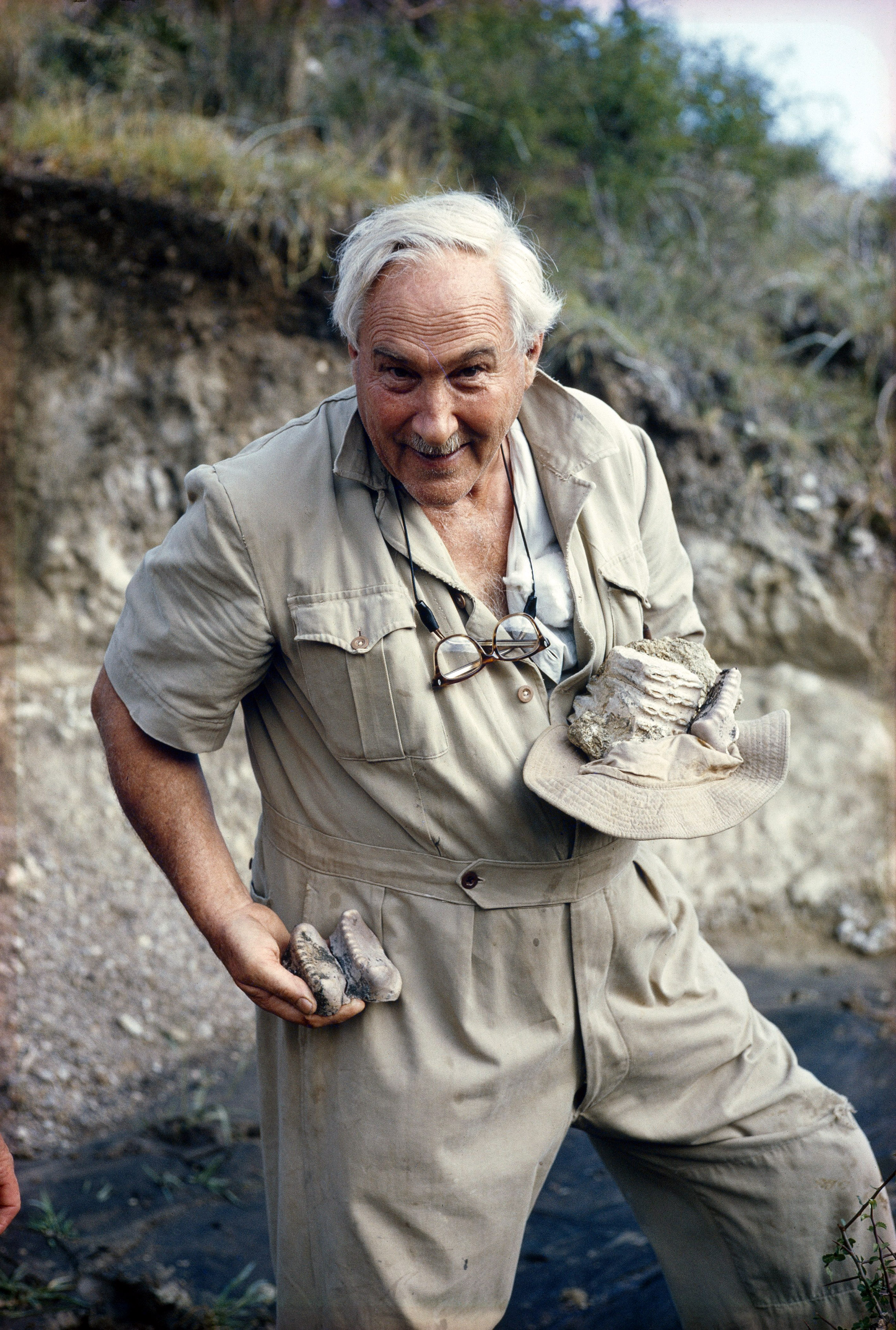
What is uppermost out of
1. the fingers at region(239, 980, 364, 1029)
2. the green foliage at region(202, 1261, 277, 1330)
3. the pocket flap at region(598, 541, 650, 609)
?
the pocket flap at region(598, 541, 650, 609)

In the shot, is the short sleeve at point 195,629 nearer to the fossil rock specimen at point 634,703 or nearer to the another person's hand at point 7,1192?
the fossil rock specimen at point 634,703

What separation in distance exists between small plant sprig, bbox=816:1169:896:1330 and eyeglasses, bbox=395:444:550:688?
1.20m

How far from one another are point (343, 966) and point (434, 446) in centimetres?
97

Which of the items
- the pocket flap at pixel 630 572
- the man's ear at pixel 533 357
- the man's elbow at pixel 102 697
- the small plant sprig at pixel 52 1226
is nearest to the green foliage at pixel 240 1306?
the small plant sprig at pixel 52 1226

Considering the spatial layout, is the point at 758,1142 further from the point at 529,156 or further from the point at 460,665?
the point at 529,156

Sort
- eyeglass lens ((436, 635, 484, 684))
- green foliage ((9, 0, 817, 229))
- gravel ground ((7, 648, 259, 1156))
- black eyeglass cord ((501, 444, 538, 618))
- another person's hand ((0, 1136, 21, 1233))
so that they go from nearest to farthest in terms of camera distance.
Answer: another person's hand ((0, 1136, 21, 1233)) < eyeglass lens ((436, 635, 484, 684)) < black eyeglass cord ((501, 444, 538, 618)) < gravel ground ((7, 648, 259, 1156)) < green foliage ((9, 0, 817, 229))

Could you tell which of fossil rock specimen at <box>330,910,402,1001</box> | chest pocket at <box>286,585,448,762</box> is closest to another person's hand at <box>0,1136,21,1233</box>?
fossil rock specimen at <box>330,910,402,1001</box>

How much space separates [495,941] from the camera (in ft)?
6.50

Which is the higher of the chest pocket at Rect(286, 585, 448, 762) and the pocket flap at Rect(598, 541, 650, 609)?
the pocket flap at Rect(598, 541, 650, 609)

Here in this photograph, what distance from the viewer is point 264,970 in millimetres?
1870

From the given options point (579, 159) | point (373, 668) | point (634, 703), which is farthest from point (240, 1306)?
point (579, 159)

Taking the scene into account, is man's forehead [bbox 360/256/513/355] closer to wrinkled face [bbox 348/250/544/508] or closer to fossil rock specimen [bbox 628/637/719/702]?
wrinkled face [bbox 348/250/544/508]

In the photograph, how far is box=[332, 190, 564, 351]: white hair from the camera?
6.03 feet

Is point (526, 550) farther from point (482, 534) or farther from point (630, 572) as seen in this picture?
point (630, 572)
